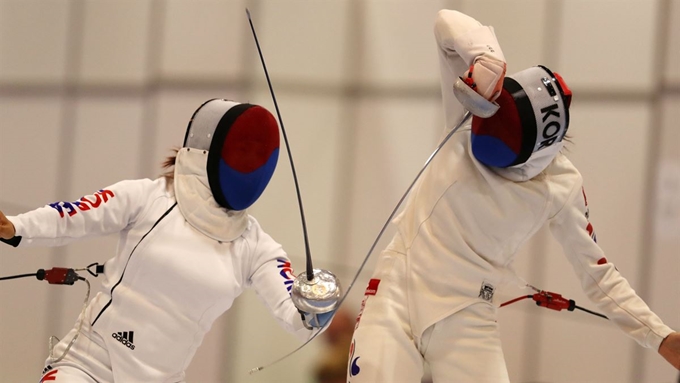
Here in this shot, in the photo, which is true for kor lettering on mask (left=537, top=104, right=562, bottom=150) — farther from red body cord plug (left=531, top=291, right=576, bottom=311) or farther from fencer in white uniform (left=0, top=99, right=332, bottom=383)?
fencer in white uniform (left=0, top=99, right=332, bottom=383)

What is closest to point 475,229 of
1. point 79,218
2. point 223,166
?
point 223,166

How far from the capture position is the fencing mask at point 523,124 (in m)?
1.48

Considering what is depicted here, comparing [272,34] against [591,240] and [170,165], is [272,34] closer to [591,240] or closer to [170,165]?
[170,165]

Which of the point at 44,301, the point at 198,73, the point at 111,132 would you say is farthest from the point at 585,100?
the point at 44,301

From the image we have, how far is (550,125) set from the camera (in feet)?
4.92

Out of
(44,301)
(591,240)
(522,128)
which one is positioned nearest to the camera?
(522,128)

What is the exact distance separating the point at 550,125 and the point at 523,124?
0.07 m

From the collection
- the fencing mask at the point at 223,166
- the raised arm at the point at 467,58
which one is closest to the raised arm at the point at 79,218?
the fencing mask at the point at 223,166

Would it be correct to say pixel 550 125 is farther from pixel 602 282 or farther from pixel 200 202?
pixel 200 202

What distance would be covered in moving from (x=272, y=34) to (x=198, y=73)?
30 centimetres

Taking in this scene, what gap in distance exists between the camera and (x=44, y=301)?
2348mm

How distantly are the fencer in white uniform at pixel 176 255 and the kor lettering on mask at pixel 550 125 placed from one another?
1.94 ft

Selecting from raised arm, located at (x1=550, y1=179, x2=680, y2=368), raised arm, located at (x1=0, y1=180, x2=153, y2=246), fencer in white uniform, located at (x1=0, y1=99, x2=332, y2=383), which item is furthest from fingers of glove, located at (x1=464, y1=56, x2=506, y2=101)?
raised arm, located at (x1=0, y1=180, x2=153, y2=246)

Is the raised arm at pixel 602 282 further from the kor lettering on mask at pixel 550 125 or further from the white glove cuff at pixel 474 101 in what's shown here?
the white glove cuff at pixel 474 101
